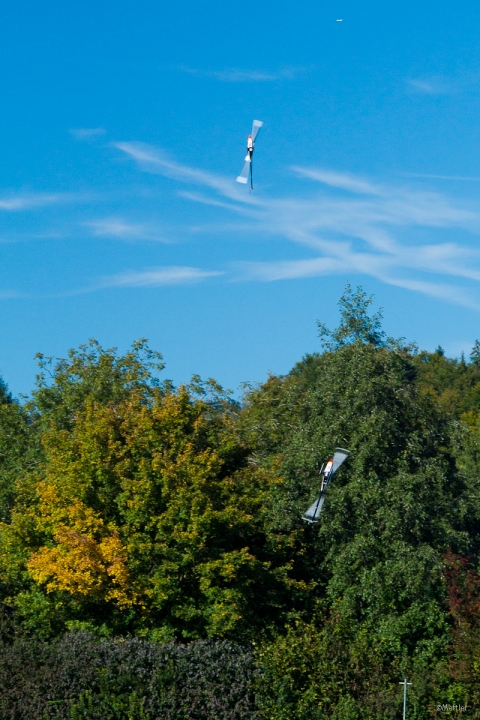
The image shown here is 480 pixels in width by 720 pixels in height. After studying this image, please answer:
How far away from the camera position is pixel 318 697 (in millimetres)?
20375

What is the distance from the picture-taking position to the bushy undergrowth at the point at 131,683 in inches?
777

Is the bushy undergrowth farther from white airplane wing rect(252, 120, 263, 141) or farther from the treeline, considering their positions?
white airplane wing rect(252, 120, 263, 141)

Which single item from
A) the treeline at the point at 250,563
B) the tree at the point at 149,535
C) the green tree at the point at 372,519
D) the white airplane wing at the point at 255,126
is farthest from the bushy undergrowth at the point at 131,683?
the white airplane wing at the point at 255,126

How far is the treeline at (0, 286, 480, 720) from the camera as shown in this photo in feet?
66.0

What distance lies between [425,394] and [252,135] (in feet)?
38.8

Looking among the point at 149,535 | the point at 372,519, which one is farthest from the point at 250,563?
the point at 372,519

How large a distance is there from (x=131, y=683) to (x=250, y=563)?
4.22 meters

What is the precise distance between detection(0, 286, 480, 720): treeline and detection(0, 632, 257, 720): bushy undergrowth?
0.12ft

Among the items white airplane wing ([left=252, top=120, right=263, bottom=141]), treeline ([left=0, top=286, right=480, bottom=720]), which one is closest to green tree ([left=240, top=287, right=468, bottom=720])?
treeline ([left=0, top=286, right=480, bottom=720])

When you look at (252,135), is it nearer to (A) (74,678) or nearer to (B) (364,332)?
(B) (364,332)

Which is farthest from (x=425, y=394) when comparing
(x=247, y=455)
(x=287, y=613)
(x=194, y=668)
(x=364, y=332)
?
(x=194, y=668)

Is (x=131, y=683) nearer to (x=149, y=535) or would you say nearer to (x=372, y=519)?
(x=149, y=535)

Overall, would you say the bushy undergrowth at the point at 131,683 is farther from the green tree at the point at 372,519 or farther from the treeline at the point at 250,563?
the green tree at the point at 372,519

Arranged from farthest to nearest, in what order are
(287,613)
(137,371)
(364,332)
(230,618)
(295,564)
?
(137,371)
(364,332)
(295,564)
(287,613)
(230,618)
